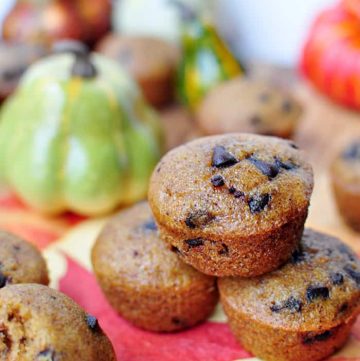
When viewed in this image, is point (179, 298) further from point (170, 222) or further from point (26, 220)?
point (26, 220)

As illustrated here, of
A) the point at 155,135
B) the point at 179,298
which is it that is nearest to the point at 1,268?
the point at 179,298

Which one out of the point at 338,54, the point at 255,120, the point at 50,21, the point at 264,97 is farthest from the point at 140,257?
the point at 50,21

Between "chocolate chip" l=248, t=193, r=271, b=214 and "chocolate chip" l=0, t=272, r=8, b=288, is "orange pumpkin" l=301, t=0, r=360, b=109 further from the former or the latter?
"chocolate chip" l=0, t=272, r=8, b=288

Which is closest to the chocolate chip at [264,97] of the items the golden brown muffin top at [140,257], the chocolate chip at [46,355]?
the golden brown muffin top at [140,257]

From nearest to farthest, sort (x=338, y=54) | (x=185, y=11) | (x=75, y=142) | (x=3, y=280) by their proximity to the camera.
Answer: (x=3, y=280)
(x=75, y=142)
(x=338, y=54)
(x=185, y=11)

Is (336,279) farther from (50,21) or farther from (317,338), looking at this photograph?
(50,21)

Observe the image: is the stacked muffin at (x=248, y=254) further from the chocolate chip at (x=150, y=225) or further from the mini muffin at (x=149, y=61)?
the mini muffin at (x=149, y=61)

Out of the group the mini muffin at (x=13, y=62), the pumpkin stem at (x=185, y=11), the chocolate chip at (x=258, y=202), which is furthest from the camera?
the pumpkin stem at (x=185, y=11)
